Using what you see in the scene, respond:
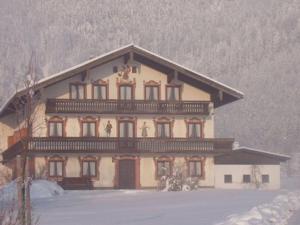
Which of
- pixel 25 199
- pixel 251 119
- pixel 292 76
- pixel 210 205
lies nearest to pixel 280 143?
pixel 251 119

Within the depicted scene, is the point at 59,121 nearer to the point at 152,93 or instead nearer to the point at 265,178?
the point at 152,93

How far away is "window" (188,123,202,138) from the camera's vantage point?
148ft

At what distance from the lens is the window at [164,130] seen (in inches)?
1763

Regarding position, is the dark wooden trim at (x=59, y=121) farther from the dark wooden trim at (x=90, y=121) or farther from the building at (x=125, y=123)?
the dark wooden trim at (x=90, y=121)

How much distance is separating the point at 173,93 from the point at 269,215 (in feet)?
83.6

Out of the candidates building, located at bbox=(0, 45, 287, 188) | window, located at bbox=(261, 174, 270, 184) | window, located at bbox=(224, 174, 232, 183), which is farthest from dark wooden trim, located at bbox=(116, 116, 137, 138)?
window, located at bbox=(261, 174, 270, 184)

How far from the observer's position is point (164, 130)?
44.9 m

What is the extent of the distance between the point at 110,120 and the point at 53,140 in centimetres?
407

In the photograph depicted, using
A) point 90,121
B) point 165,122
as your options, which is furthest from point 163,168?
point 90,121

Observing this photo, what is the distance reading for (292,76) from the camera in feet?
554

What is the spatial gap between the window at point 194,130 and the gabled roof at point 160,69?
2179mm

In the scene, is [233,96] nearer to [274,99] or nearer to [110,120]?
[110,120]

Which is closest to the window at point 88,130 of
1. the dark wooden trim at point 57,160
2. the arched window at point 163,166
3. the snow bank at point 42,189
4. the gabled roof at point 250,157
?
the dark wooden trim at point 57,160

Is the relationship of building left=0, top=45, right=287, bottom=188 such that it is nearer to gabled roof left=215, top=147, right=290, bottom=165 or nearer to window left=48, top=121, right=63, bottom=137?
window left=48, top=121, right=63, bottom=137
